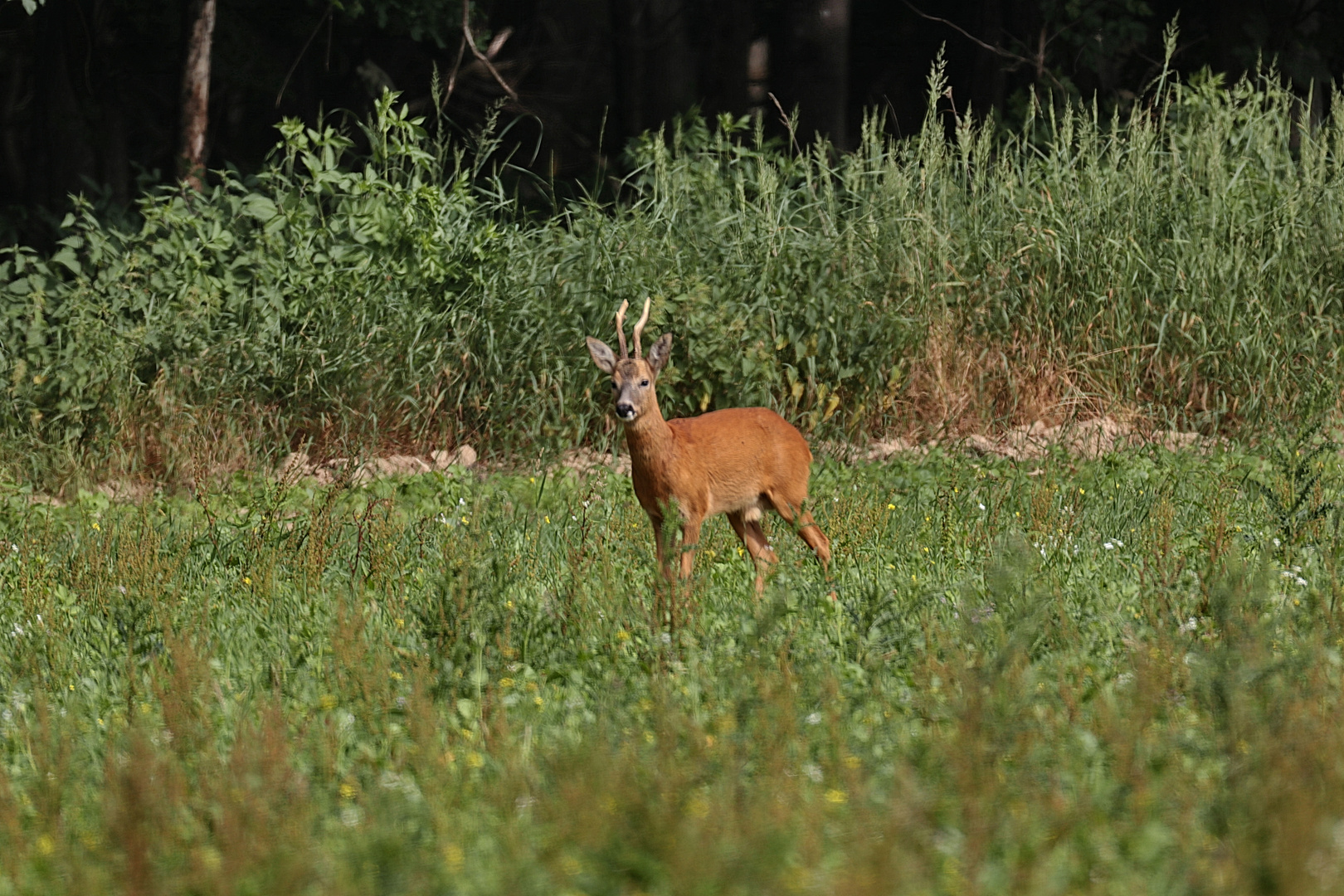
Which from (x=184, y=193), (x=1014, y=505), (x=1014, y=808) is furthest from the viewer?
(x=184, y=193)

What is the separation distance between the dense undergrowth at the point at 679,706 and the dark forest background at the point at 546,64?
22.0 feet

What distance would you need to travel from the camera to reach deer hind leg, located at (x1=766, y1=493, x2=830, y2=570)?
250 inches

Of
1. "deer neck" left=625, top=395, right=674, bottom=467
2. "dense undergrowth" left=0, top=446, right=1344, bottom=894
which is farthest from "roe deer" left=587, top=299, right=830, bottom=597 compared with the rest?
"dense undergrowth" left=0, top=446, right=1344, bottom=894

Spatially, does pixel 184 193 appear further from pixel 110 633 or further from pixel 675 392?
pixel 110 633

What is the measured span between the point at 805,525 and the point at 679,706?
216 cm

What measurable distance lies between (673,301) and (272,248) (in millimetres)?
2537

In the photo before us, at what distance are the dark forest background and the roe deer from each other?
6317 millimetres

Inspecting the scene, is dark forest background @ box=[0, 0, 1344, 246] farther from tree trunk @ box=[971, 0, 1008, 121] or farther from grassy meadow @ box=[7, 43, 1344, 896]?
grassy meadow @ box=[7, 43, 1344, 896]

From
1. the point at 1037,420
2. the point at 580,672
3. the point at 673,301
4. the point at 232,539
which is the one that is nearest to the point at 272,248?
the point at 673,301

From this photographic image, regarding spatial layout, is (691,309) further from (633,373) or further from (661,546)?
(661,546)

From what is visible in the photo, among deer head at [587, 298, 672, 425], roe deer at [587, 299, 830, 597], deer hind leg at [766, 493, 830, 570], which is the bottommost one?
deer hind leg at [766, 493, 830, 570]

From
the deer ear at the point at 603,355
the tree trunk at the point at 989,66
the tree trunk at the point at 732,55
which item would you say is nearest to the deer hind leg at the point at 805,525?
the deer ear at the point at 603,355

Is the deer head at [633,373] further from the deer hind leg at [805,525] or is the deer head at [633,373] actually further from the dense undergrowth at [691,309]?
the dense undergrowth at [691,309]

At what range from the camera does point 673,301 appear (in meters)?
9.56
